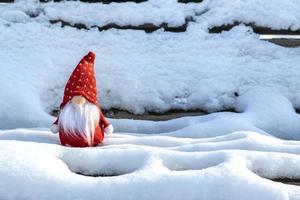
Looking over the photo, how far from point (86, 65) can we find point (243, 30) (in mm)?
977

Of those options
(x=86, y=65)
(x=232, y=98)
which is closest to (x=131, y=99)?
(x=86, y=65)

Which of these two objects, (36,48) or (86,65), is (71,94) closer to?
A: (86,65)

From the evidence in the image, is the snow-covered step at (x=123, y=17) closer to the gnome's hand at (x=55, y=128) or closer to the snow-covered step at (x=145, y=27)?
the snow-covered step at (x=145, y=27)

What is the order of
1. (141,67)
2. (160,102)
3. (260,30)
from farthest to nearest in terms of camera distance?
(260,30) → (141,67) → (160,102)

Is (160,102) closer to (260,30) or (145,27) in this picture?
(145,27)

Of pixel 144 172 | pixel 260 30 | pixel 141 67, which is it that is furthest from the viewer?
pixel 260 30

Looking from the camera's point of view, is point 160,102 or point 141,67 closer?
point 160,102

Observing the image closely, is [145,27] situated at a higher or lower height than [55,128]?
higher

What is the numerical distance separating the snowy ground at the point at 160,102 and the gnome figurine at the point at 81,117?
0.23 feet

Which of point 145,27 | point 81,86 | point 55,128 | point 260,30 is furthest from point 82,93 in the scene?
point 260,30

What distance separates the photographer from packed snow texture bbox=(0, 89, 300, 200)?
155cm

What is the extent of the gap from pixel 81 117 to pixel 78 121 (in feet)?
0.07

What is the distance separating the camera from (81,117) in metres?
2.10

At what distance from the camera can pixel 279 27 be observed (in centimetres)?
275
